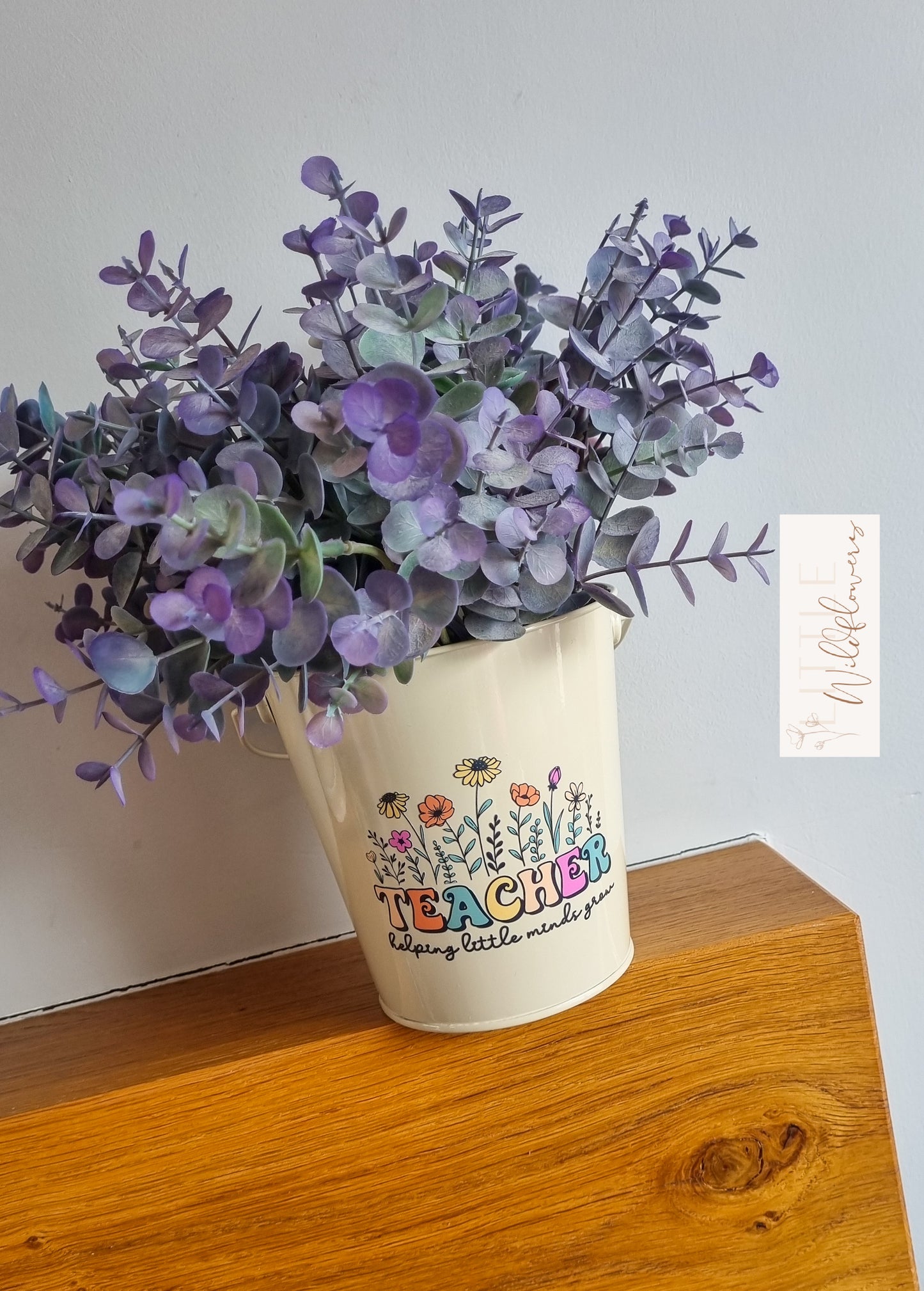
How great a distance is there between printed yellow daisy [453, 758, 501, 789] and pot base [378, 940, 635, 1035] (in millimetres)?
135

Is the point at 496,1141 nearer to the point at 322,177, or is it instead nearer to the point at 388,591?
the point at 388,591

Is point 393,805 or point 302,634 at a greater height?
point 302,634

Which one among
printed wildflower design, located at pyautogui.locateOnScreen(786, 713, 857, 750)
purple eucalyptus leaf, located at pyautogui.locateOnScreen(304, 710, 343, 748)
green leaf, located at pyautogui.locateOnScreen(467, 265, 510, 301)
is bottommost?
printed wildflower design, located at pyautogui.locateOnScreen(786, 713, 857, 750)

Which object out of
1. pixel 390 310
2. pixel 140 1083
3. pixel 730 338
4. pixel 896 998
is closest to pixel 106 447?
pixel 390 310

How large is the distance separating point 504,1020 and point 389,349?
0.35 m

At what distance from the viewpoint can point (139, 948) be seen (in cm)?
70

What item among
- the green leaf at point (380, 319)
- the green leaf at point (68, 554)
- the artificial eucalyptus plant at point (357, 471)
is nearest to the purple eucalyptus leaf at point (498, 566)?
the artificial eucalyptus plant at point (357, 471)

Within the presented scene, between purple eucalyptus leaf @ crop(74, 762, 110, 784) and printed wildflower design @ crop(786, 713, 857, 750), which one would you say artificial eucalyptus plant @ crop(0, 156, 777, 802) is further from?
printed wildflower design @ crop(786, 713, 857, 750)

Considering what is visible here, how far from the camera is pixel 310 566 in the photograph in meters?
0.38

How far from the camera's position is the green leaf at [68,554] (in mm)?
464

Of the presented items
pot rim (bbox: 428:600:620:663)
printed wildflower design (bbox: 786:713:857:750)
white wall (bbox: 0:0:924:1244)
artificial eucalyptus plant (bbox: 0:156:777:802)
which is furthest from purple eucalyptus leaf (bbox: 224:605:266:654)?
printed wildflower design (bbox: 786:713:857:750)

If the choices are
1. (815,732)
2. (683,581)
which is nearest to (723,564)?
(683,581)

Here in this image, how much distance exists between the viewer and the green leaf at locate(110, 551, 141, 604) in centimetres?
46

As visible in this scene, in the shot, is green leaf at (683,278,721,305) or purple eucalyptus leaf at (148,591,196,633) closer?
purple eucalyptus leaf at (148,591,196,633)
